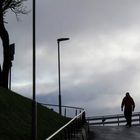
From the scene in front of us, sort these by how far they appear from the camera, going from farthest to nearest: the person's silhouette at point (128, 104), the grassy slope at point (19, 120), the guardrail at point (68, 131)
Result: 1. the person's silhouette at point (128, 104)
2. the grassy slope at point (19, 120)
3. the guardrail at point (68, 131)

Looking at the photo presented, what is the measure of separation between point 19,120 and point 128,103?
949cm

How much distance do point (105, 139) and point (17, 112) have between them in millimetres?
4354

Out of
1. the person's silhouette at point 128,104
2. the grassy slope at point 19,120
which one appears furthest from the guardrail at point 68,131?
the person's silhouette at point 128,104

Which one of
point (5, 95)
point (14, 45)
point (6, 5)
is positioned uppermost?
point (6, 5)

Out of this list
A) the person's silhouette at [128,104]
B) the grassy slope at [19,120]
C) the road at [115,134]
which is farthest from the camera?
the person's silhouette at [128,104]

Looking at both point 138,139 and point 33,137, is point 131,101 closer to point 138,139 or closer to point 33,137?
point 138,139

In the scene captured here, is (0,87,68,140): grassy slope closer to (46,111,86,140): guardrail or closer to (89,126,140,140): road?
(46,111,86,140): guardrail

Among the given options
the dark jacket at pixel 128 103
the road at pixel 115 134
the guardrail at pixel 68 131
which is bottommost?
the road at pixel 115 134

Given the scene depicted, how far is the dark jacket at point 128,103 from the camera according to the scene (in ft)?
107

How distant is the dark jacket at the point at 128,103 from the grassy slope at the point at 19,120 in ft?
12.9

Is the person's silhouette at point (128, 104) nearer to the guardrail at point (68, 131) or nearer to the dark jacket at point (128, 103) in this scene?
the dark jacket at point (128, 103)

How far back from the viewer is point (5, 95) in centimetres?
2977

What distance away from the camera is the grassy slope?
21.4m

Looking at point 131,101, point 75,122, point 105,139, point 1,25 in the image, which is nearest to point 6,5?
point 1,25
